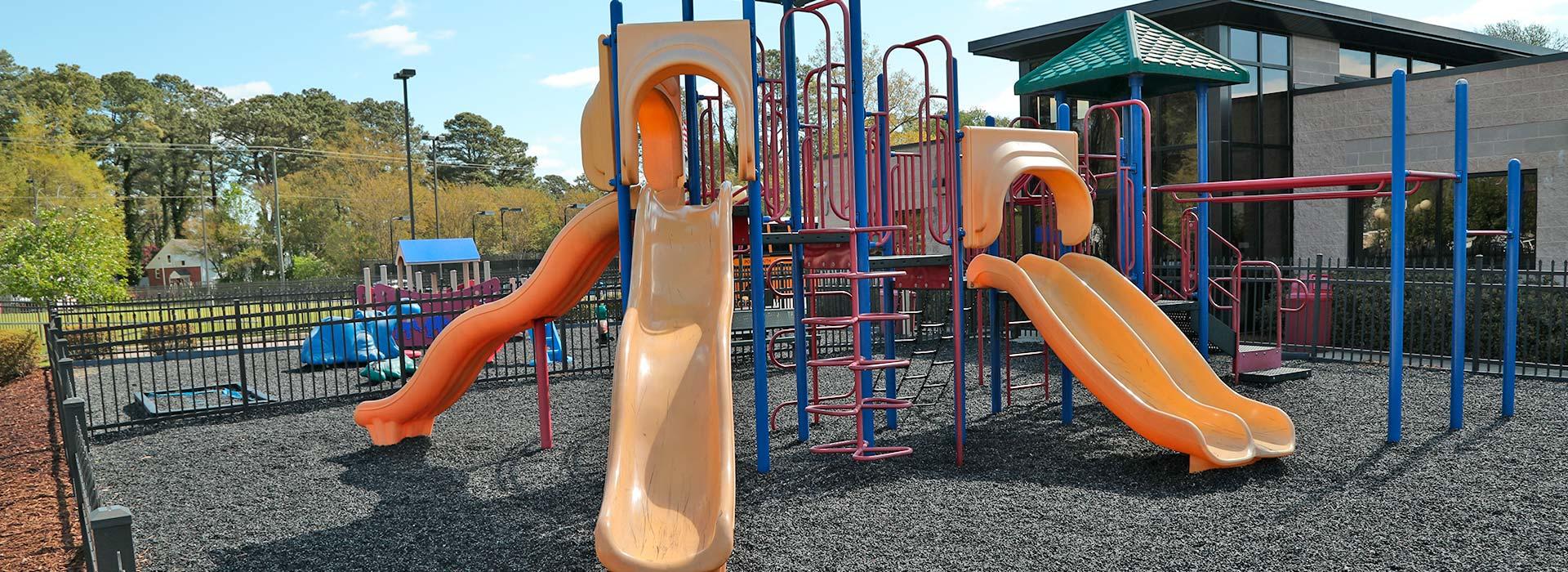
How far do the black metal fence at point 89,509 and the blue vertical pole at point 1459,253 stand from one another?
8718 mm

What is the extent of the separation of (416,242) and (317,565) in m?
Answer: 26.1

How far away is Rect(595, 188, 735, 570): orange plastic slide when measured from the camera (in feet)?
15.2

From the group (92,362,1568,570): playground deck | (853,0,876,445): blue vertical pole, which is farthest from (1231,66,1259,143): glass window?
(853,0,876,445): blue vertical pole

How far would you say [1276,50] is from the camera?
56.1ft

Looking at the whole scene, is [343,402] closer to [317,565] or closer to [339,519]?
[339,519]

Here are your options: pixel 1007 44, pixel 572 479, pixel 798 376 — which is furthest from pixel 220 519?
pixel 1007 44

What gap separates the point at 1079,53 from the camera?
35.4ft

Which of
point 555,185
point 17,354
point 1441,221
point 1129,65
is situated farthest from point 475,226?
point 1129,65

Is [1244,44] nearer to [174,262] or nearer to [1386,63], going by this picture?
[1386,63]

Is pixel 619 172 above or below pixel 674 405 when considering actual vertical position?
above

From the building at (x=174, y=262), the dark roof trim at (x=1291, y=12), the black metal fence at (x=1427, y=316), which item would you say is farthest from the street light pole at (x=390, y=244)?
the black metal fence at (x=1427, y=316)

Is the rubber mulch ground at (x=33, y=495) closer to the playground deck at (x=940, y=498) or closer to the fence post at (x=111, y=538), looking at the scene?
the playground deck at (x=940, y=498)

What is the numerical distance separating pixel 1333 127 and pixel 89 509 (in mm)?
17646

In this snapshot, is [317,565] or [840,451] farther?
[840,451]
